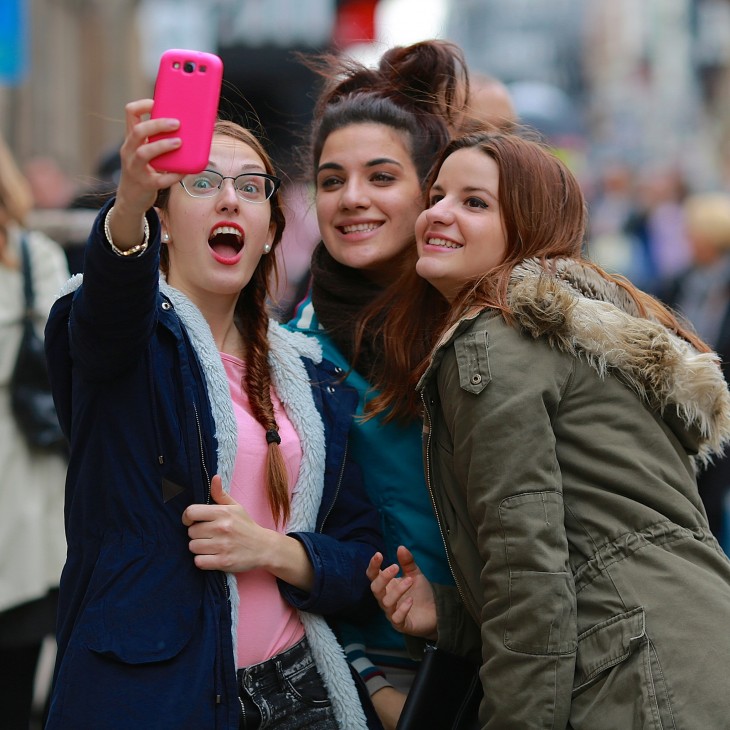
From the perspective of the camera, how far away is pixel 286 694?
9.28 ft

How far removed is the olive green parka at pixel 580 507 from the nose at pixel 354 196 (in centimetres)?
86

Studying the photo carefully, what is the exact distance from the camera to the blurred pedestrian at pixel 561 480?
2.54 meters

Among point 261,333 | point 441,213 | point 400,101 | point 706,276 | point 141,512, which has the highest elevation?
point 400,101

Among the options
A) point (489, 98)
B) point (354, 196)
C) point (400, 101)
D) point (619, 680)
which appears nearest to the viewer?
point (619, 680)

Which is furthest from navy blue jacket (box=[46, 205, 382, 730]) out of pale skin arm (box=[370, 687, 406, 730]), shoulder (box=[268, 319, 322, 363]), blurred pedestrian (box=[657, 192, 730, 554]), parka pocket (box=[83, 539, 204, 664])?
blurred pedestrian (box=[657, 192, 730, 554])

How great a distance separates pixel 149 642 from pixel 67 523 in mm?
367

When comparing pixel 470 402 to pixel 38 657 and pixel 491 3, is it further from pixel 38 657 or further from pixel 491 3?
pixel 491 3

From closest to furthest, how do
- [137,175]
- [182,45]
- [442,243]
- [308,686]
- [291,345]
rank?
[137,175] < [308,686] < [442,243] < [291,345] < [182,45]

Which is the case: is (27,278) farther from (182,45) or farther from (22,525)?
(182,45)

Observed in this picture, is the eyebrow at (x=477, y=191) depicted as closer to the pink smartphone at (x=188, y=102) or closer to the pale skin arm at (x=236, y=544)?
the pink smartphone at (x=188, y=102)

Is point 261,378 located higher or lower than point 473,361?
lower

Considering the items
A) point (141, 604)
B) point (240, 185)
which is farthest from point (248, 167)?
point (141, 604)

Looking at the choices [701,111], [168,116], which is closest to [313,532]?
[168,116]

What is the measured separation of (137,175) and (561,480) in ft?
3.89
